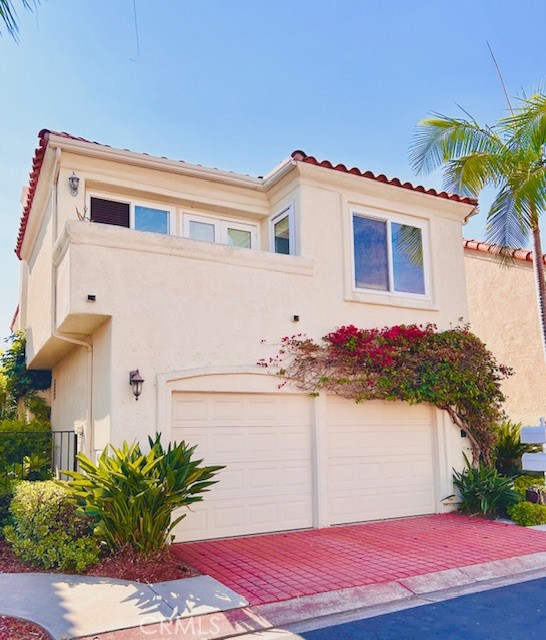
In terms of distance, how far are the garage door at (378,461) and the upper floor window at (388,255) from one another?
2561mm

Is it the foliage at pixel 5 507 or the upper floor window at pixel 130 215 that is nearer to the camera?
the foliage at pixel 5 507

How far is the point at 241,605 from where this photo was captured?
6609 millimetres

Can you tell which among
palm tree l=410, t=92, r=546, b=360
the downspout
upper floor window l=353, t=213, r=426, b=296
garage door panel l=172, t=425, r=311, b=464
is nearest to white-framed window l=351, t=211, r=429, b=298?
upper floor window l=353, t=213, r=426, b=296

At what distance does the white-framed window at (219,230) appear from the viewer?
41.7 feet

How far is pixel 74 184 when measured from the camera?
36.0ft

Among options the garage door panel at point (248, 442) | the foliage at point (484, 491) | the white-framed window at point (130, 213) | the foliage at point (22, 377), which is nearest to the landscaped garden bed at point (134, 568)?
the garage door panel at point (248, 442)

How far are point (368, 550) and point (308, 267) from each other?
5.13m

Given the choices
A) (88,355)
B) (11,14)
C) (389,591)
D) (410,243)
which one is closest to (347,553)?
(389,591)

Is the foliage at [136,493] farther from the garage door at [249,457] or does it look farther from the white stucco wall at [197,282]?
the garage door at [249,457]

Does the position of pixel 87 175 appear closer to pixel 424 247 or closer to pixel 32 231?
pixel 32 231

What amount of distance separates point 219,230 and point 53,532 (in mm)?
7212

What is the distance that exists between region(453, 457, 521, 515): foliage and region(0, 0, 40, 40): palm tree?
11028 mm

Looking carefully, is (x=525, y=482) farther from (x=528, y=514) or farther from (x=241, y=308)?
(x=241, y=308)

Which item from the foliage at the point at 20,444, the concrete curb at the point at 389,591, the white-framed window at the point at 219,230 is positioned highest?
the white-framed window at the point at 219,230
